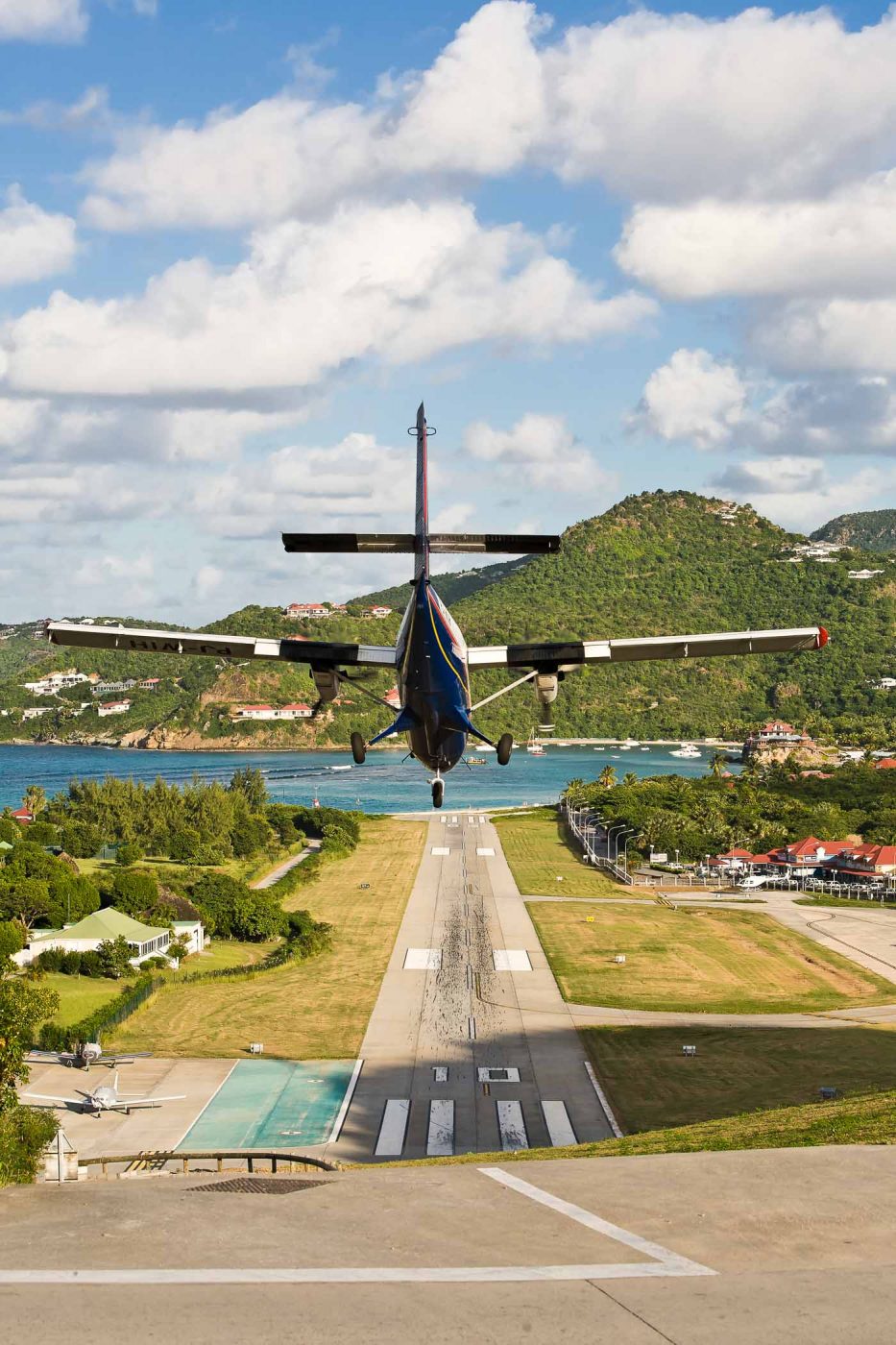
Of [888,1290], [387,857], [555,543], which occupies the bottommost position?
[387,857]

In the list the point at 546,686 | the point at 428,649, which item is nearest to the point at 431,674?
the point at 428,649

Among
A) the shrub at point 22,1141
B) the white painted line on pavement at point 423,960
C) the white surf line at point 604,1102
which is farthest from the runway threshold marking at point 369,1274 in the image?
the white painted line on pavement at point 423,960

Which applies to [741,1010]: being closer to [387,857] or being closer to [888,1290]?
[888,1290]

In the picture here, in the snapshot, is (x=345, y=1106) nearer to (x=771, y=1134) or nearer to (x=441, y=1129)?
(x=441, y=1129)

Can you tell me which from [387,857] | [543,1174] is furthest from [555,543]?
[387,857]

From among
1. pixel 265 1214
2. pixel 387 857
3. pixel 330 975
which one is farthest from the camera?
pixel 387 857

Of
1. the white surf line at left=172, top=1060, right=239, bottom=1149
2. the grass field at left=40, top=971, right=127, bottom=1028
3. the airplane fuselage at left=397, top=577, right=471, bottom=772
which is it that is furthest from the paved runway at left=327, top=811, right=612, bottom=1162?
the airplane fuselage at left=397, top=577, right=471, bottom=772
